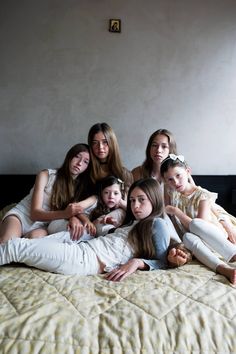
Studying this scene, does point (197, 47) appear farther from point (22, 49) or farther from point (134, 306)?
point (134, 306)

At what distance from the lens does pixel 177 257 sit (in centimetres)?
114

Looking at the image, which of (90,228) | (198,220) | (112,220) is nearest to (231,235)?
(198,220)

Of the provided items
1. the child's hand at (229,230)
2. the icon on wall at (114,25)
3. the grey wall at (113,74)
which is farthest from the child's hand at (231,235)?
the icon on wall at (114,25)

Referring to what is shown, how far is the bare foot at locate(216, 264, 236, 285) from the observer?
995 mm

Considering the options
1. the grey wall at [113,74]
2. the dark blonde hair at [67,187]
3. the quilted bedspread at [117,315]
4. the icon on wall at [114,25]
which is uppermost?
the icon on wall at [114,25]

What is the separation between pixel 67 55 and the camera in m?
2.09

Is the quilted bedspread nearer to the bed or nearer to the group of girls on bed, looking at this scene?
the bed

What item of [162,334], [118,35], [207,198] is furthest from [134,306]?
[118,35]

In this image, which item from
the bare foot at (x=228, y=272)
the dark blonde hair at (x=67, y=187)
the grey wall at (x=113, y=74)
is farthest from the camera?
the grey wall at (x=113, y=74)

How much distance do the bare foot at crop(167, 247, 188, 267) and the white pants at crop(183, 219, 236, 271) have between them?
2.8 inches

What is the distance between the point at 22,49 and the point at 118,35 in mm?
724

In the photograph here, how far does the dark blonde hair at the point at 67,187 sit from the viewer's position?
1.61 metres

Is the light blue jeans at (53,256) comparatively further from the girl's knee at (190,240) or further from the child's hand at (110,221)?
the child's hand at (110,221)

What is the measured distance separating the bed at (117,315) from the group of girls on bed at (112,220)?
11 cm
